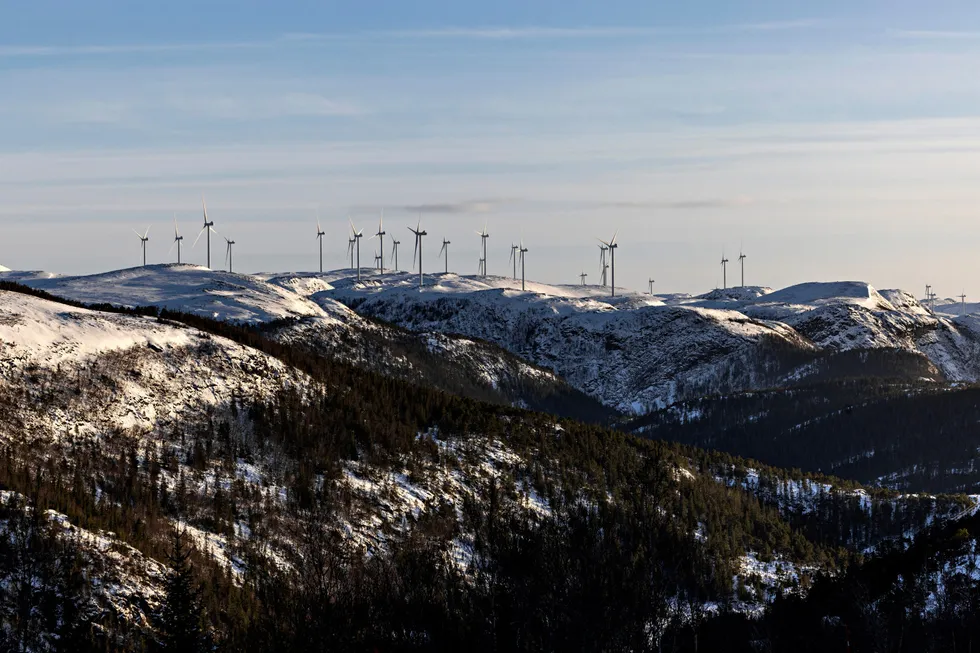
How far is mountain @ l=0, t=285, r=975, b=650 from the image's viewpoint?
305 feet

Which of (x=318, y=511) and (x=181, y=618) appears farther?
(x=318, y=511)

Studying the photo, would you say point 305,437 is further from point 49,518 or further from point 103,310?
point 49,518

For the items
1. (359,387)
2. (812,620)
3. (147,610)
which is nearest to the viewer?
(147,610)

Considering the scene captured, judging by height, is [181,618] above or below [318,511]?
above

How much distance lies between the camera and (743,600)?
149m

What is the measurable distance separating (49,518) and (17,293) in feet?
210

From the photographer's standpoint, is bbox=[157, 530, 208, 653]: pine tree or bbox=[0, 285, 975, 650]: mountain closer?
bbox=[157, 530, 208, 653]: pine tree

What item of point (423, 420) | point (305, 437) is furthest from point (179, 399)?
point (423, 420)

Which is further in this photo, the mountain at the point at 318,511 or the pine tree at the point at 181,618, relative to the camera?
the mountain at the point at 318,511

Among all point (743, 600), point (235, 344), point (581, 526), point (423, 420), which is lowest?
point (743, 600)

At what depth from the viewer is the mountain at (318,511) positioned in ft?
305

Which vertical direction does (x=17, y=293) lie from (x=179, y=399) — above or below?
above

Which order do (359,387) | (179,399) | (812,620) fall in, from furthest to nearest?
(359,387), (179,399), (812,620)

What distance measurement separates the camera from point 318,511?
127 meters
